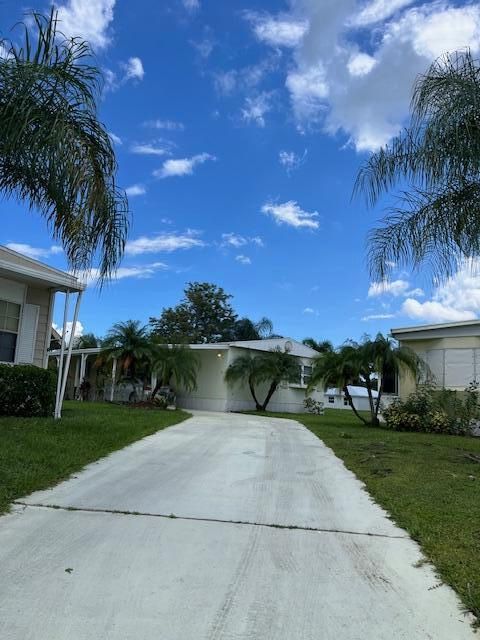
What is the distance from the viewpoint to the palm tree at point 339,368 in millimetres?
16797

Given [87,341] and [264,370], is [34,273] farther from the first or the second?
[87,341]

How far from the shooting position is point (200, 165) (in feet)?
62.8

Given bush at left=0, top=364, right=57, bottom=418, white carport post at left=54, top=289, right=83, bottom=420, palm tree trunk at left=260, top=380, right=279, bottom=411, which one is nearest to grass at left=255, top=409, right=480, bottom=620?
white carport post at left=54, top=289, right=83, bottom=420

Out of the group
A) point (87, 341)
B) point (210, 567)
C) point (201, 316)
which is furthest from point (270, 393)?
point (201, 316)

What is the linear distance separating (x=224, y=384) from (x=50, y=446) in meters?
15.7

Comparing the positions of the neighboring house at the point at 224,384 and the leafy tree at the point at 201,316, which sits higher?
the leafy tree at the point at 201,316

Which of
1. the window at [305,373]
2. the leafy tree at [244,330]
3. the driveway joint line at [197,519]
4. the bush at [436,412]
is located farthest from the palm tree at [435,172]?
the leafy tree at [244,330]

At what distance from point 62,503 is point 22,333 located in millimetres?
8484

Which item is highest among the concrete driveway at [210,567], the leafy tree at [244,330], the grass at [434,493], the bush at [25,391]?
the leafy tree at [244,330]

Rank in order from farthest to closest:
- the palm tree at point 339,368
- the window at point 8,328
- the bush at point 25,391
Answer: the palm tree at point 339,368
the window at point 8,328
the bush at point 25,391

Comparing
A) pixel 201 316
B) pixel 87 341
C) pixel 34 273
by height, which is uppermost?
pixel 201 316

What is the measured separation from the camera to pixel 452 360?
1686cm

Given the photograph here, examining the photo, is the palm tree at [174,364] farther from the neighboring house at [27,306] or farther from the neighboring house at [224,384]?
the neighboring house at [27,306]

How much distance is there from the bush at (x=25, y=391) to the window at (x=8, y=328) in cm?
102
